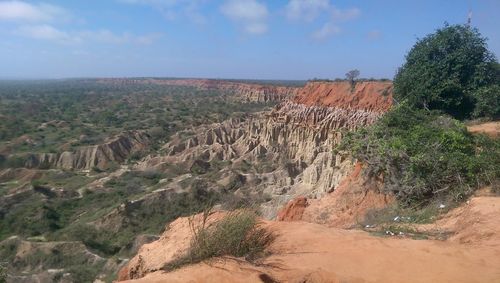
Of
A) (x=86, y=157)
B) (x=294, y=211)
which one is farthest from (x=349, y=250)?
(x=86, y=157)

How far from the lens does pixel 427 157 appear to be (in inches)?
400

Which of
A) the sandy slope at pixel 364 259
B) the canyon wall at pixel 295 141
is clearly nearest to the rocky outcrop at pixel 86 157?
the canyon wall at pixel 295 141

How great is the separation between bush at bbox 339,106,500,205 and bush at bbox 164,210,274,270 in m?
4.72

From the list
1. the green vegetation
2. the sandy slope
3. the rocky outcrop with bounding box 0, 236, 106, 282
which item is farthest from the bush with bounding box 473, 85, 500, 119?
the green vegetation

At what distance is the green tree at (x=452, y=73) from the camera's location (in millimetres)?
16203

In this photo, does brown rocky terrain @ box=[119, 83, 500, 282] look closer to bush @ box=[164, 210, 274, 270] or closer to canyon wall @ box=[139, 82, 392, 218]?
bush @ box=[164, 210, 274, 270]

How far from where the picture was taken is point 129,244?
17516mm

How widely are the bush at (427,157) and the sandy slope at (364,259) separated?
200 cm

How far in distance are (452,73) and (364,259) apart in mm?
12204

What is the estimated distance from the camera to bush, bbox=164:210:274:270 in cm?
617

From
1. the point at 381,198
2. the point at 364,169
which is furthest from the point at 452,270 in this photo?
the point at 364,169

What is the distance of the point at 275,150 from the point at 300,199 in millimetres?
19529

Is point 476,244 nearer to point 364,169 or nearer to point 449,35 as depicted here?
point 364,169

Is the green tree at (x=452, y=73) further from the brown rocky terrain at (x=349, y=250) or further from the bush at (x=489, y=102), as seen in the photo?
the brown rocky terrain at (x=349, y=250)
